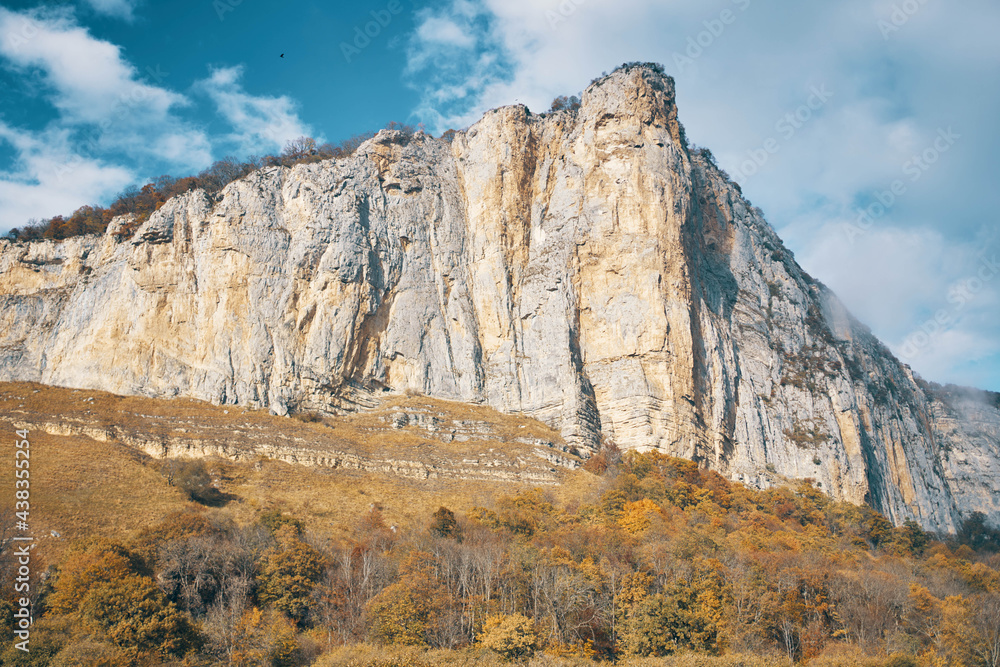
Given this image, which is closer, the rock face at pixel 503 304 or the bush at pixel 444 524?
the bush at pixel 444 524

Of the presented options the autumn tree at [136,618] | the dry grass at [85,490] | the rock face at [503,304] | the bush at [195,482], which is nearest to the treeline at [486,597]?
the autumn tree at [136,618]

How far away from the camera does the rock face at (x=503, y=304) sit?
54094mm

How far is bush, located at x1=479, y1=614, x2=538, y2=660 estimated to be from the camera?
2670 cm

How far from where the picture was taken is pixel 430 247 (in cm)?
6278

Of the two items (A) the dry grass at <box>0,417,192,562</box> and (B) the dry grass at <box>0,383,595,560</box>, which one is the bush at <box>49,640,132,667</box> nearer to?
(A) the dry grass at <box>0,417,192,562</box>

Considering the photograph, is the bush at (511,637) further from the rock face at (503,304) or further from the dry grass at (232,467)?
the rock face at (503,304)

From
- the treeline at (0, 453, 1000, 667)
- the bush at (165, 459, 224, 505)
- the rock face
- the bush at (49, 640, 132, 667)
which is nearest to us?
the bush at (49, 640, 132, 667)

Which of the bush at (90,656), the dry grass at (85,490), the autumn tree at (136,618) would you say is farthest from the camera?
the dry grass at (85,490)

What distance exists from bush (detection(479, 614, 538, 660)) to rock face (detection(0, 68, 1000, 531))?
23.8 metres

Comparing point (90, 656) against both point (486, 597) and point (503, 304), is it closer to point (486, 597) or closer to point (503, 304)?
point (486, 597)

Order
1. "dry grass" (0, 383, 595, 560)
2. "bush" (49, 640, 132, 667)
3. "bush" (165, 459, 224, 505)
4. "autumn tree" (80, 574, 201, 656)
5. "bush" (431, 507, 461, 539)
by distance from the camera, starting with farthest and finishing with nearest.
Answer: "bush" (165, 459, 224, 505), "bush" (431, 507, 461, 539), "dry grass" (0, 383, 595, 560), "autumn tree" (80, 574, 201, 656), "bush" (49, 640, 132, 667)

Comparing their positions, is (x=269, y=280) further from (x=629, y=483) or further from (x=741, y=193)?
(x=741, y=193)

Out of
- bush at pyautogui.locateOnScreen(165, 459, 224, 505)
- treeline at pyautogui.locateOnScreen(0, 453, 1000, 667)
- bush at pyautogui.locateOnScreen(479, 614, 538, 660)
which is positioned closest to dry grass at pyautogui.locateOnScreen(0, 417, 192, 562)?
bush at pyautogui.locateOnScreen(165, 459, 224, 505)

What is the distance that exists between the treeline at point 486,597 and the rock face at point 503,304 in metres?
16.5
